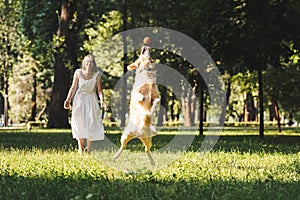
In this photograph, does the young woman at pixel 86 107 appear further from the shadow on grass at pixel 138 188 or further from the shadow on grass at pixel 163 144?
the shadow on grass at pixel 138 188

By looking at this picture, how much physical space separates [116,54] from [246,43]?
104ft

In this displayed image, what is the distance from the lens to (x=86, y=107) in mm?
14023

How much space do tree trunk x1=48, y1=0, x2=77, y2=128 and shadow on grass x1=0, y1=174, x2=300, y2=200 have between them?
26055 millimetres

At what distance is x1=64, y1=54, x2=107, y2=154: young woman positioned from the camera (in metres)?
13.8

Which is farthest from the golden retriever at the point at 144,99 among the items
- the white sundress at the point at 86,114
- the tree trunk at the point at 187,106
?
the tree trunk at the point at 187,106

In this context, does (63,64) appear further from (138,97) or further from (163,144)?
(138,97)

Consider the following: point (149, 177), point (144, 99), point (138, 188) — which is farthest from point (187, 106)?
point (138, 188)

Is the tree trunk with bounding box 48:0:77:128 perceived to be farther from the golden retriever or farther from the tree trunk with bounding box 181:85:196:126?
the golden retriever

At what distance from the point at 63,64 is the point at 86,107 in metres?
22.3

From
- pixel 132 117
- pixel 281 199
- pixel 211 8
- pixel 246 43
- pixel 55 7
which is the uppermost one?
pixel 55 7

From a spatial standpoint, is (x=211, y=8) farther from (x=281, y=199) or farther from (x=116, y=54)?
(x=116, y=54)

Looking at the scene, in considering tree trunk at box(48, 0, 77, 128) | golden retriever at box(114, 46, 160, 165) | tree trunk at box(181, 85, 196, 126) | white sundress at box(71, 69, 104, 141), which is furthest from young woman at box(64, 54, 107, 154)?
tree trunk at box(181, 85, 196, 126)

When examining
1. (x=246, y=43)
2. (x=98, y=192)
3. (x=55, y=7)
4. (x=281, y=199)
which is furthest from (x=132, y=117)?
(x=55, y=7)

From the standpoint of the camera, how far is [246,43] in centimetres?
2211
